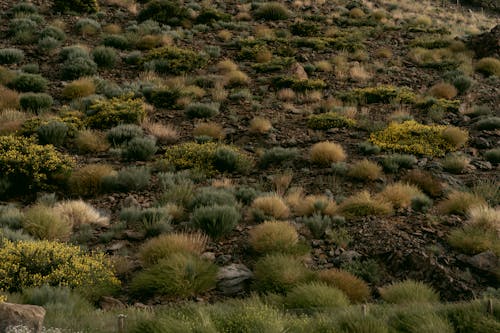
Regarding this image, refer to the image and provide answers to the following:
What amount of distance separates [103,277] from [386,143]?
851 centimetres

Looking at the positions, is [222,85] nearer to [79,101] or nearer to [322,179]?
[79,101]

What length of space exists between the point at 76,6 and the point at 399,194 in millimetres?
19440

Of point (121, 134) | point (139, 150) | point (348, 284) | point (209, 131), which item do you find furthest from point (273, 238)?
point (121, 134)

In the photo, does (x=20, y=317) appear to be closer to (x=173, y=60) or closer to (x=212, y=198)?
(x=212, y=198)

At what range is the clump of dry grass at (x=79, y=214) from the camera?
859cm

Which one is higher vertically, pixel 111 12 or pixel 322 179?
pixel 111 12

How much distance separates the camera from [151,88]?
15.8m

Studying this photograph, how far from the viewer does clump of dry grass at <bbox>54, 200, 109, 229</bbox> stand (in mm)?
8594

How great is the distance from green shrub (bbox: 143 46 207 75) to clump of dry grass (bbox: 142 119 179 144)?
5.20 m

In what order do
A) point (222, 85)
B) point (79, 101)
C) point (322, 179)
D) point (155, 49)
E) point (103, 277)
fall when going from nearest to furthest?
1. point (103, 277)
2. point (322, 179)
3. point (79, 101)
4. point (222, 85)
5. point (155, 49)

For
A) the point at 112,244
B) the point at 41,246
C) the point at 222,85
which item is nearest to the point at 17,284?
the point at 41,246

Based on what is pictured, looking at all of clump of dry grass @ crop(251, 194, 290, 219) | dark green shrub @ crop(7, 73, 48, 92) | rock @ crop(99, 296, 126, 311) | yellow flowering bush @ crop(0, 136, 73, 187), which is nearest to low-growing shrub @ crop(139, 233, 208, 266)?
rock @ crop(99, 296, 126, 311)

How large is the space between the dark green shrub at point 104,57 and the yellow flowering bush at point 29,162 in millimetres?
7602

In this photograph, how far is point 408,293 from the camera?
652 centimetres
